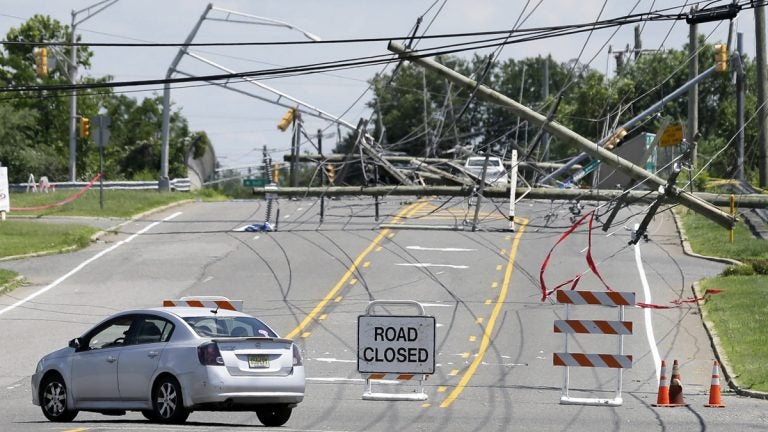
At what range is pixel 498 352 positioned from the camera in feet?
87.7

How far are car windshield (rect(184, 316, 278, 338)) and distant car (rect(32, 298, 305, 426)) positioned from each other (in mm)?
12

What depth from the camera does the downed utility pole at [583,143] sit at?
23.2 meters

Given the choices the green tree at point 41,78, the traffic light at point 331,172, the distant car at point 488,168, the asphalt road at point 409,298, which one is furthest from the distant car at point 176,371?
the green tree at point 41,78

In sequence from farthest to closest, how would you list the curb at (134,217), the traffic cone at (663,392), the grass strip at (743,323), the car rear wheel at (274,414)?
the curb at (134,217), the grass strip at (743,323), the traffic cone at (663,392), the car rear wheel at (274,414)

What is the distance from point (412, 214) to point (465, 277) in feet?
37.7

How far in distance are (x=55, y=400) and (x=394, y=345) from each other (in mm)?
4698

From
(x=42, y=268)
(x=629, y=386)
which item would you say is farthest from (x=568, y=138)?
(x=42, y=268)

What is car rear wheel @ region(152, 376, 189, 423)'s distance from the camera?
16.3 meters

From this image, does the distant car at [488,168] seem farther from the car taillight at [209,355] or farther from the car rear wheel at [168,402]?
the car taillight at [209,355]

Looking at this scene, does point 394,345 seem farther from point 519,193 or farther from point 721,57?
point 721,57

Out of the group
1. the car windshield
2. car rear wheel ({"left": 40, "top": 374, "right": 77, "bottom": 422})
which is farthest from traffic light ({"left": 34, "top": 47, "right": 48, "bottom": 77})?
the car windshield

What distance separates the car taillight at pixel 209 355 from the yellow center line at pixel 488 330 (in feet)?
15.1

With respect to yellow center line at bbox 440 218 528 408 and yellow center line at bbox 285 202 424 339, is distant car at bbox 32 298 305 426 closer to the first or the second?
yellow center line at bbox 440 218 528 408

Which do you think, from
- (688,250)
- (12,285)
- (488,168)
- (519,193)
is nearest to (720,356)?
(519,193)
